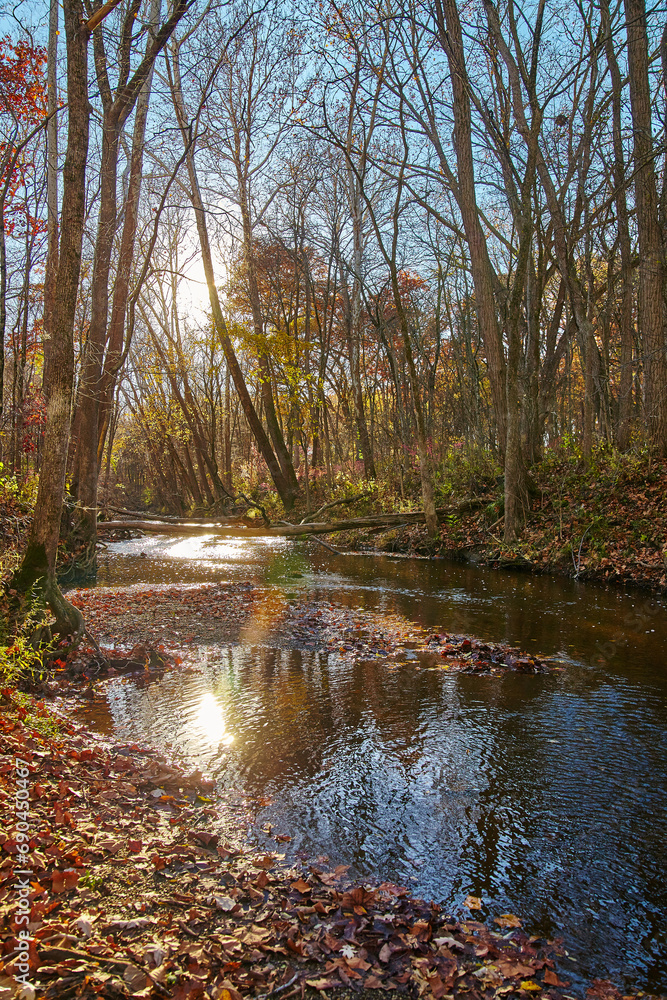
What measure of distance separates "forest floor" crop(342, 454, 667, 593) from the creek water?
2752 millimetres

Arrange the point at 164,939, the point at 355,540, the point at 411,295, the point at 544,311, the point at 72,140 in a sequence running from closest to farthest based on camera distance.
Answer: the point at 164,939
the point at 72,140
the point at 355,540
the point at 544,311
the point at 411,295

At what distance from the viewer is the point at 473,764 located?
4.19m

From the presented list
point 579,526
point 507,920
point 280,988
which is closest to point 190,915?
point 280,988

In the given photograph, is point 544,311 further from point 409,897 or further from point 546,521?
point 409,897

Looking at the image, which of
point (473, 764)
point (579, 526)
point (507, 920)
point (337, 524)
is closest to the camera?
point (507, 920)

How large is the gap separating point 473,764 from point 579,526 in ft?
29.4

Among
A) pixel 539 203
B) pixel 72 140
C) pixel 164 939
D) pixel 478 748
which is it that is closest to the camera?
pixel 164 939

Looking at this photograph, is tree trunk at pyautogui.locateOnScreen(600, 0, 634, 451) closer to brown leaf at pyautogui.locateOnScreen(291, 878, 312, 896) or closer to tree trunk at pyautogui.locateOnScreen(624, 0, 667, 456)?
tree trunk at pyautogui.locateOnScreen(624, 0, 667, 456)

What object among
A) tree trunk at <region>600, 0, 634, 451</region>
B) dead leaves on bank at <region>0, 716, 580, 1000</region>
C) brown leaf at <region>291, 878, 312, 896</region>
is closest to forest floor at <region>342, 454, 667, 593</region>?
tree trunk at <region>600, 0, 634, 451</region>

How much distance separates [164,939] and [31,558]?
4.67 metres

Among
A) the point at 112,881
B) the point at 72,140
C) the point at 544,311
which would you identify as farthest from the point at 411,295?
the point at 112,881

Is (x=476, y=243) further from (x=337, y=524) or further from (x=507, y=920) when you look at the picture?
(x=507, y=920)

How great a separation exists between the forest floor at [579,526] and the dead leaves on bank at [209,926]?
876 cm

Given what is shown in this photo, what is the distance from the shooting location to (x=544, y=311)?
76.5 ft
